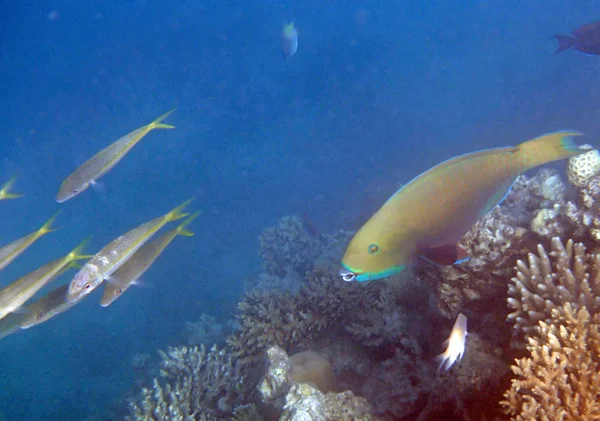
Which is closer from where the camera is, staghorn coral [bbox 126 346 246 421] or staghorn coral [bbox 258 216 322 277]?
staghorn coral [bbox 126 346 246 421]

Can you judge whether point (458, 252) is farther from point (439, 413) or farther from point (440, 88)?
point (440, 88)

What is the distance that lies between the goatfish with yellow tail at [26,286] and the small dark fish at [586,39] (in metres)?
7.97

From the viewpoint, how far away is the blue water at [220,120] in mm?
15328

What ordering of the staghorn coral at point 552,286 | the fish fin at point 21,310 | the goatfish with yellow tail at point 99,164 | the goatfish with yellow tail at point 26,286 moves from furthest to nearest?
the goatfish with yellow tail at point 99,164
the fish fin at point 21,310
the goatfish with yellow tail at point 26,286
the staghorn coral at point 552,286

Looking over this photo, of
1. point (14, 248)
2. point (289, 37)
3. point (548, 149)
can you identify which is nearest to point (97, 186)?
point (14, 248)

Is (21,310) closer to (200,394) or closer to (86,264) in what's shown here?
(86,264)

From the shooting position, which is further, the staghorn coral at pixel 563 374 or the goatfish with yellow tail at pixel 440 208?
the staghorn coral at pixel 563 374

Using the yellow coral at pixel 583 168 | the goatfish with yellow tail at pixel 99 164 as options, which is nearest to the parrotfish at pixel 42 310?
the goatfish with yellow tail at pixel 99 164

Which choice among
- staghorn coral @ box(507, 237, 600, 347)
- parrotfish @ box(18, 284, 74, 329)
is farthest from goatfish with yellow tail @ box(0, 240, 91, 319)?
staghorn coral @ box(507, 237, 600, 347)

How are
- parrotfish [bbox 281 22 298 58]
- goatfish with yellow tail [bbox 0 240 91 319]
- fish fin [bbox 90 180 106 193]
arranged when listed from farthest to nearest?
1. parrotfish [bbox 281 22 298 58]
2. fish fin [bbox 90 180 106 193]
3. goatfish with yellow tail [bbox 0 240 91 319]

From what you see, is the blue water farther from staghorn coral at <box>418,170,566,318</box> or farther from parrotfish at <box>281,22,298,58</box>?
parrotfish at <box>281,22,298,58</box>

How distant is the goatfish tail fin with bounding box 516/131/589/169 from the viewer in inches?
69.6

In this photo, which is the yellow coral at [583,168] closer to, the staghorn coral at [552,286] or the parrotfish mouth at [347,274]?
the staghorn coral at [552,286]

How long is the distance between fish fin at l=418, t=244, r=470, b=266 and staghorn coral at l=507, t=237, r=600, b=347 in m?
1.44
